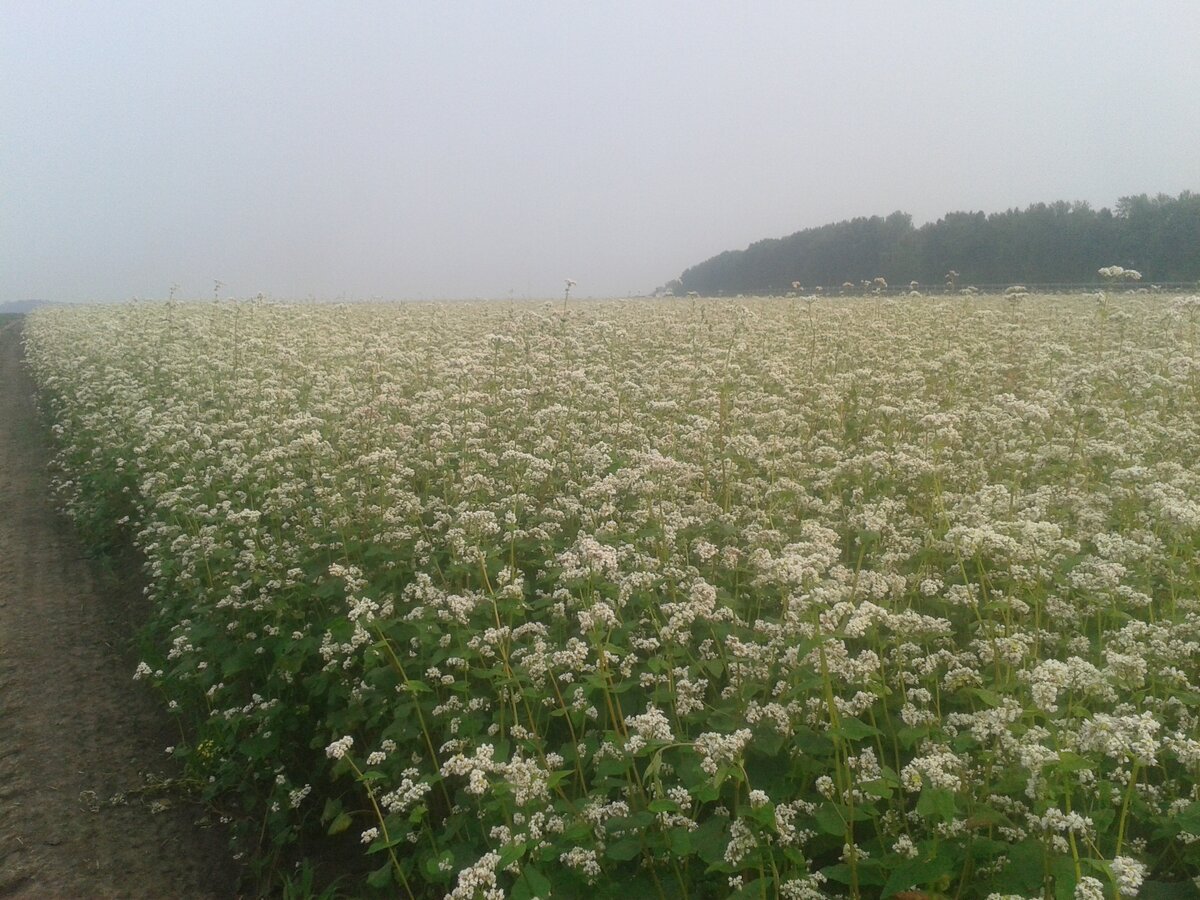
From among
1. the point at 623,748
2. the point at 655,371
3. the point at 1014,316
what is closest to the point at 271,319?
the point at 655,371

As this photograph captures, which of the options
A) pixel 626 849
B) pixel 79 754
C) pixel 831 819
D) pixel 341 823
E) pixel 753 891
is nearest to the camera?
pixel 753 891

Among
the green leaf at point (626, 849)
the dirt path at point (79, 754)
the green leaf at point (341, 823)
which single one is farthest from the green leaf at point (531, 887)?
the dirt path at point (79, 754)

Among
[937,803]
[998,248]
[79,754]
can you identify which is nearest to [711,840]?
[937,803]

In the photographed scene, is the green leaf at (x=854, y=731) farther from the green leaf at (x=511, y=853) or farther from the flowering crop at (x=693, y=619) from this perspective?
the green leaf at (x=511, y=853)

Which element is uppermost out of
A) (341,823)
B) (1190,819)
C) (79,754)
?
(1190,819)

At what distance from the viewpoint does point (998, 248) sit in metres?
41.5

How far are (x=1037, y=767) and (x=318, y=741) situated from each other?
4121 millimetres

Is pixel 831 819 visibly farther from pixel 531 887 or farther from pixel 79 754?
pixel 79 754

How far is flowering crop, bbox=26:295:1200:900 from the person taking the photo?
2811 millimetres

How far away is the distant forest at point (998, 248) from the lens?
91.3 feet

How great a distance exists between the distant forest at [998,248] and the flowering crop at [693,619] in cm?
1382

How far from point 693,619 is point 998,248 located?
45032 mm

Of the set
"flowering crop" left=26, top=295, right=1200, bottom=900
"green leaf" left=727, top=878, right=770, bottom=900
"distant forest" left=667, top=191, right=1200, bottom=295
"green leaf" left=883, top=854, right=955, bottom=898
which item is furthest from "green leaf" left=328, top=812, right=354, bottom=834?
"distant forest" left=667, top=191, right=1200, bottom=295

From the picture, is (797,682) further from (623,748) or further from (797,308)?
(797,308)
